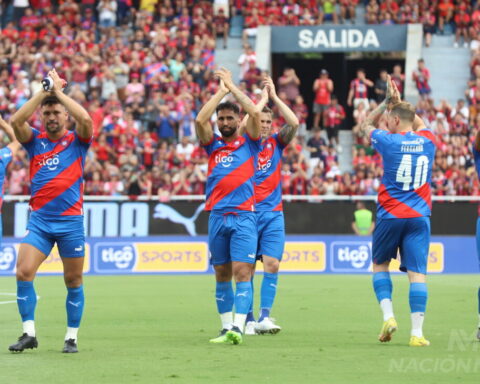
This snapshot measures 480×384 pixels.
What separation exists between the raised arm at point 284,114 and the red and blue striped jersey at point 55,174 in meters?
2.43

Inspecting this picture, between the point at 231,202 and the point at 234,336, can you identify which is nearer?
the point at 234,336

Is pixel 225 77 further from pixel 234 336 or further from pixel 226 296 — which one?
pixel 234 336

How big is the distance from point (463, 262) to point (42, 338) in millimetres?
15134

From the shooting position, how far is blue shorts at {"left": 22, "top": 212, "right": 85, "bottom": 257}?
1016 centimetres

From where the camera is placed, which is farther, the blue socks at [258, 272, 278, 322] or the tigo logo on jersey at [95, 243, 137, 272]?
the tigo logo on jersey at [95, 243, 137, 272]

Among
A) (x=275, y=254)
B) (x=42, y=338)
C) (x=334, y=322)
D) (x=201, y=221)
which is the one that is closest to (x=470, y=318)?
(x=334, y=322)

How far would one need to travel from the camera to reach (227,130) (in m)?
11.1

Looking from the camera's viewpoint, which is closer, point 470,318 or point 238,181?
point 238,181

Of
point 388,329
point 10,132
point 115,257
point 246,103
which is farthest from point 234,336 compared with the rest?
point 115,257

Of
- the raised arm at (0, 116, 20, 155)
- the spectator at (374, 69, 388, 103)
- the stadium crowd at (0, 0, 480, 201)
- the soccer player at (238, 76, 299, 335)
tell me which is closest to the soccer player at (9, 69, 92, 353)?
the raised arm at (0, 116, 20, 155)

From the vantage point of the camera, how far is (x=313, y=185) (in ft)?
88.5

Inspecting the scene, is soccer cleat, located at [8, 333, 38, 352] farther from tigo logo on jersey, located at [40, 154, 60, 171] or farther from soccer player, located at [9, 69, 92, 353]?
tigo logo on jersey, located at [40, 154, 60, 171]

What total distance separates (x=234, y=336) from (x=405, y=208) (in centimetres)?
218

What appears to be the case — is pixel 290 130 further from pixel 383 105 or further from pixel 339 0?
pixel 339 0
